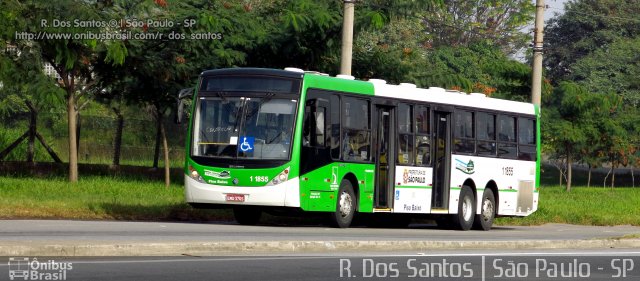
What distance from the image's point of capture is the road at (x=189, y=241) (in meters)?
14.5

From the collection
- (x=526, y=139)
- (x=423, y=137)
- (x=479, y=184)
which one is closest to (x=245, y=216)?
(x=423, y=137)

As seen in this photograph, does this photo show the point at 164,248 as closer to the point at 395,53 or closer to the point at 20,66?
the point at 20,66

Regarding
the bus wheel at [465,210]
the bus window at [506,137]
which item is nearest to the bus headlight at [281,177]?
the bus wheel at [465,210]

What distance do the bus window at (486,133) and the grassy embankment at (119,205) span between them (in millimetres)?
4180

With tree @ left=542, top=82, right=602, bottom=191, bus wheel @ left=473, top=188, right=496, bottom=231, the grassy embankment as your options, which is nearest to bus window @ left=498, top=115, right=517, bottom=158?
bus wheel @ left=473, top=188, right=496, bottom=231

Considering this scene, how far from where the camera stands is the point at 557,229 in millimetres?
29484

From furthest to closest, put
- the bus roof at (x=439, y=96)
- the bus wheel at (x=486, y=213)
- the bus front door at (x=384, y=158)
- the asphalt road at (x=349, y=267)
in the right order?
1. the bus wheel at (x=486, y=213)
2. the bus roof at (x=439, y=96)
3. the bus front door at (x=384, y=158)
4. the asphalt road at (x=349, y=267)

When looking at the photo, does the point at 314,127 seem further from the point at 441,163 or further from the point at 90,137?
the point at 90,137

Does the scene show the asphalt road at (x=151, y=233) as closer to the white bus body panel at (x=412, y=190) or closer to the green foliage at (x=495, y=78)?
the white bus body panel at (x=412, y=190)

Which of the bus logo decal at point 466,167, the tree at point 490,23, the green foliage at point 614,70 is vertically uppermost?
the tree at point 490,23

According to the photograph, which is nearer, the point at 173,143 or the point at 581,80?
the point at 173,143

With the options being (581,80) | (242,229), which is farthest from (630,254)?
(581,80)

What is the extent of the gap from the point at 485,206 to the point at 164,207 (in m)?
7.74

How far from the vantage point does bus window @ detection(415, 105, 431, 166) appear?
2611 cm
